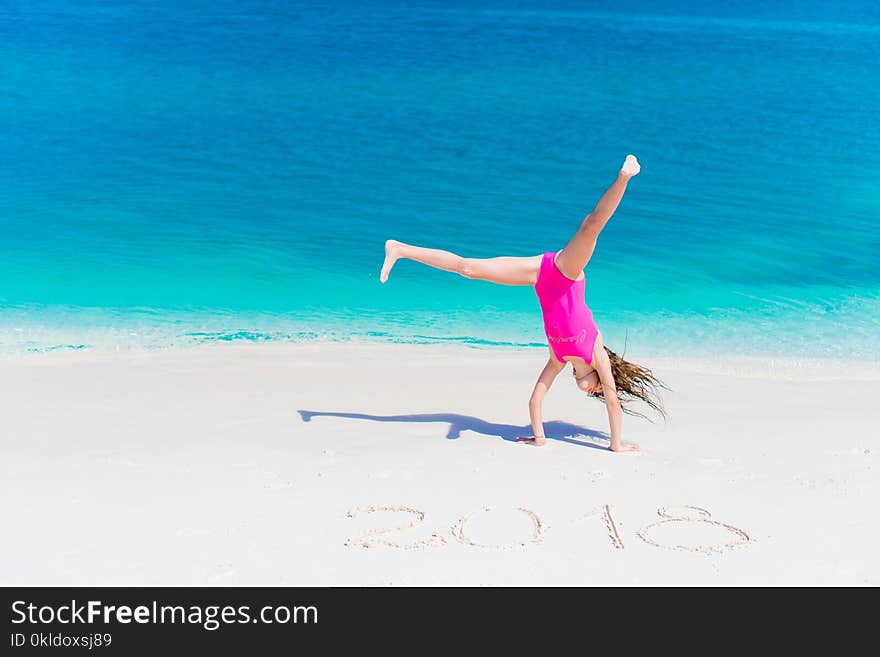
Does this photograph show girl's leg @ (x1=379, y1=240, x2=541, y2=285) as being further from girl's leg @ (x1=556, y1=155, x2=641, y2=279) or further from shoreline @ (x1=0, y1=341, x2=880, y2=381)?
shoreline @ (x1=0, y1=341, x2=880, y2=381)

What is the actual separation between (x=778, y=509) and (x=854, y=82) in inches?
816

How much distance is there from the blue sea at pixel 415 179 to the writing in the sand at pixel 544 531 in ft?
17.1

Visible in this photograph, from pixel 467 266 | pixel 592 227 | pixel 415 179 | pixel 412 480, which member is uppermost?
pixel 415 179

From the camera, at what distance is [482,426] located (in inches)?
275

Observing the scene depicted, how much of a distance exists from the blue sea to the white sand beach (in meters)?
2.68

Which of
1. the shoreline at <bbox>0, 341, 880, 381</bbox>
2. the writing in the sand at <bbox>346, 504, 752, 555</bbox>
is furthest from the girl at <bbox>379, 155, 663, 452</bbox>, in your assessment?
the shoreline at <bbox>0, 341, 880, 381</bbox>

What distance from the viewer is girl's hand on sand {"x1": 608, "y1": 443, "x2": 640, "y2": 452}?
621cm

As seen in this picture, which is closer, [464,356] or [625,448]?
[625,448]

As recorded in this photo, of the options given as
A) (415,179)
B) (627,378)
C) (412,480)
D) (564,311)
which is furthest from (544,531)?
(415,179)

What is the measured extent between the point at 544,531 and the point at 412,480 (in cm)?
96

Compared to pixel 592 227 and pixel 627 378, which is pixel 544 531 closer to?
pixel 592 227

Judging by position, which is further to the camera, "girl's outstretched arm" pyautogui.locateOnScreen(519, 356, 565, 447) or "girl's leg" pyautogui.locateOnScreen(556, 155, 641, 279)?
"girl's outstretched arm" pyautogui.locateOnScreen(519, 356, 565, 447)

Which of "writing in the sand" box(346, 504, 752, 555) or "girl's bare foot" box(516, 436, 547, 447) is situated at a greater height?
"girl's bare foot" box(516, 436, 547, 447)

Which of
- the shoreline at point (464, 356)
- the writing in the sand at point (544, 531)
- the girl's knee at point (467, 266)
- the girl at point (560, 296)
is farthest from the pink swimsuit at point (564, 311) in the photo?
the shoreline at point (464, 356)
